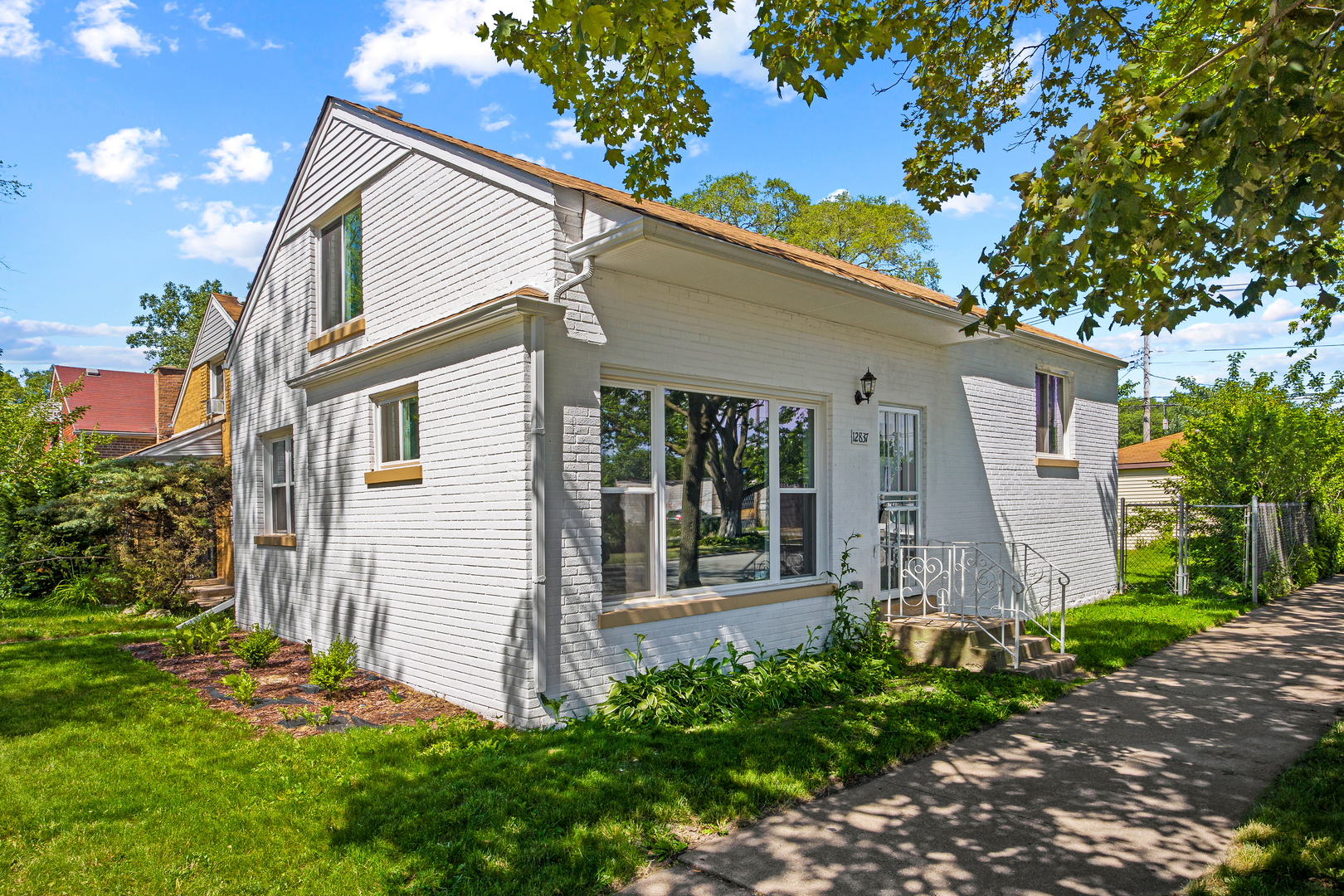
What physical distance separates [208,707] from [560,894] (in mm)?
5093

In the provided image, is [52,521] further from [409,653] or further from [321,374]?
[409,653]

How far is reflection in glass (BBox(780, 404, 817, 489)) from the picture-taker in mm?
8375

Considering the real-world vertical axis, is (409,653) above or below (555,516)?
below

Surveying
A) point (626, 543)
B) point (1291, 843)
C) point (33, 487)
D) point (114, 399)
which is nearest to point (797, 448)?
point (626, 543)

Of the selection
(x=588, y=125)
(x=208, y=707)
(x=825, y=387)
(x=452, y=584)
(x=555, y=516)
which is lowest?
(x=208, y=707)

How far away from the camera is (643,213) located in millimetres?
6676

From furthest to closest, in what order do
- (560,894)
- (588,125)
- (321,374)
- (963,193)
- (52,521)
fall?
1. (52,521)
2. (321,374)
3. (963,193)
4. (588,125)
5. (560,894)

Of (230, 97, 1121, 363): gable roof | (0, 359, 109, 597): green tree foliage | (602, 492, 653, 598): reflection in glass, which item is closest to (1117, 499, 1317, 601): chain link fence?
(230, 97, 1121, 363): gable roof

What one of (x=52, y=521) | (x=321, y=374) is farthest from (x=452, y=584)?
(x=52, y=521)

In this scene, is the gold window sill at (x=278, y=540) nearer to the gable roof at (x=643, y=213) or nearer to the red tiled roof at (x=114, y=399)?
the gable roof at (x=643, y=213)

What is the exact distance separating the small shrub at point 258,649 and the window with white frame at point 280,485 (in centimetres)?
207

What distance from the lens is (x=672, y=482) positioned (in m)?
7.28

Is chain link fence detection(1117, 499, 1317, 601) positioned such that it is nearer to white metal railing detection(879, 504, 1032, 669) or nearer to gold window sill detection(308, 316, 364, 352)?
white metal railing detection(879, 504, 1032, 669)

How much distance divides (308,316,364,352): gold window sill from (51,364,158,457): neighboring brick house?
23.4 metres
